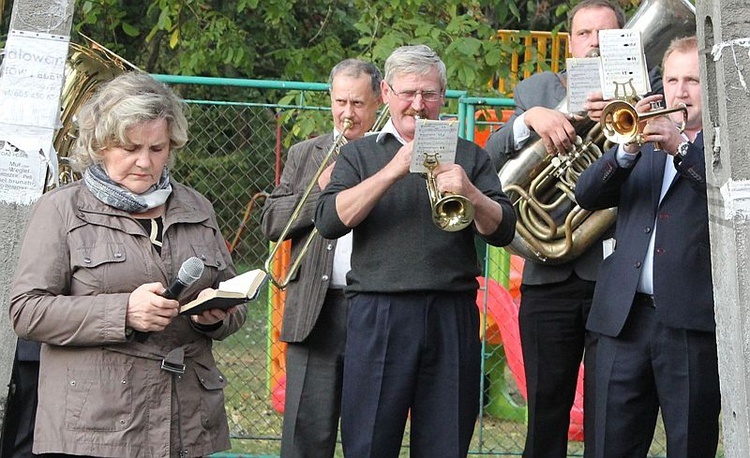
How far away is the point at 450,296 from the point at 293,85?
2096 millimetres

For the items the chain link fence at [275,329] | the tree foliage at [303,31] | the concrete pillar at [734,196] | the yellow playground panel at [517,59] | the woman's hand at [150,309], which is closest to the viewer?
the concrete pillar at [734,196]

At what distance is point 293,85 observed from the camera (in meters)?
6.07

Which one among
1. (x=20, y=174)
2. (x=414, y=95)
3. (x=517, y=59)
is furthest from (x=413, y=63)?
(x=517, y=59)

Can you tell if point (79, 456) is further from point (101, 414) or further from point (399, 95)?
point (399, 95)

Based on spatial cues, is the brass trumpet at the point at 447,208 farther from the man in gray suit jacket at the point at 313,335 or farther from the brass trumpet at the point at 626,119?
the man in gray suit jacket at the point at 313,335

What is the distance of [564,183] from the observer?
516 centimetres

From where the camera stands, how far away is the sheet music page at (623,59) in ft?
14.3

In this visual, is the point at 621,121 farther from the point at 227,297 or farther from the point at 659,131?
the point at 227,297

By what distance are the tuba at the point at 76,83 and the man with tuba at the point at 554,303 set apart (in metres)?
1.61

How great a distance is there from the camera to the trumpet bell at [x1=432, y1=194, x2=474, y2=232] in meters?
4.11

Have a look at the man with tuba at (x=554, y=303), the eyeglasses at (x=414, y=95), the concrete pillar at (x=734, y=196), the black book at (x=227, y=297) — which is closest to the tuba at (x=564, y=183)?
the man with tuba at (x=554, y=303)

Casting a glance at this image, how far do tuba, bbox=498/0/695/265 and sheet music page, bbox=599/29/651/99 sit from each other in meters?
0.67

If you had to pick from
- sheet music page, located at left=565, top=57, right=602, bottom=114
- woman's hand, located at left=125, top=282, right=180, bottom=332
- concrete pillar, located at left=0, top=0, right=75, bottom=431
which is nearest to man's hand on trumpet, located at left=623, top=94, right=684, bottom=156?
sheet music page, located at left=565, top=57, right=602, bottom=114

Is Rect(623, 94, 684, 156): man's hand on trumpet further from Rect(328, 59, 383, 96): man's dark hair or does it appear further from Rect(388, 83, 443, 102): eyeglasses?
Rect(328, 59, 383, 96): man's dark hair
